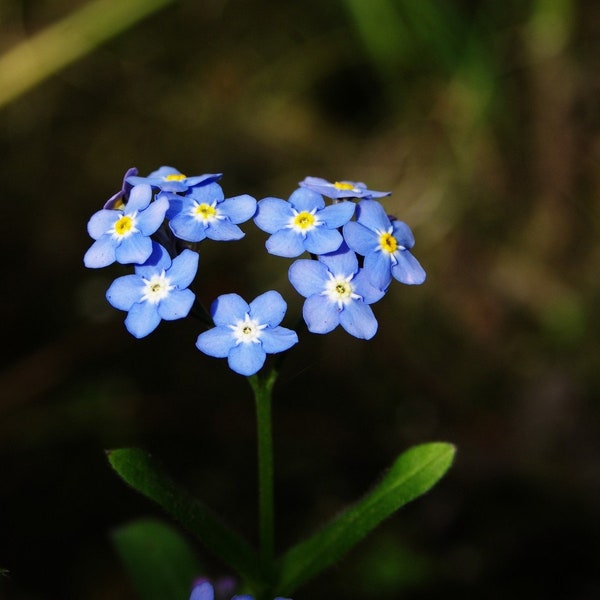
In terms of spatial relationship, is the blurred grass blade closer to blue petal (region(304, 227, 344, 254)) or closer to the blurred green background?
the blurred green background

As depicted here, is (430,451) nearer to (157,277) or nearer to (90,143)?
(157,277)

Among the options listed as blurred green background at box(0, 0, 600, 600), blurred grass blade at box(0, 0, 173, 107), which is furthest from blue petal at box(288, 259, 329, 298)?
blurred grass blade at box(0, 0, 173, 107)

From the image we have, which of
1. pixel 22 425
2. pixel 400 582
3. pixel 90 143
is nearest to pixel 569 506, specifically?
pixel 400 582

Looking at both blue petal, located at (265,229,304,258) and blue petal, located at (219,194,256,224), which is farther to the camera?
blue petal, located at (219,194,256,224)

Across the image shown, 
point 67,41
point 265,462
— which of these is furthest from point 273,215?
point 67,41

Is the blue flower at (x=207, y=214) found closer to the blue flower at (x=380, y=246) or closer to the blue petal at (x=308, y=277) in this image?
the blue petal at (x=308, y=277)

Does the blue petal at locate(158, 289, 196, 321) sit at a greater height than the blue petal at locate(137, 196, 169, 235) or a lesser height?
lesser

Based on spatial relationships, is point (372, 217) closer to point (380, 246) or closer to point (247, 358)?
point (380, 246)

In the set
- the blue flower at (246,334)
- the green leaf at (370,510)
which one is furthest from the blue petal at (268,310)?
the green leaf at (370,510)
